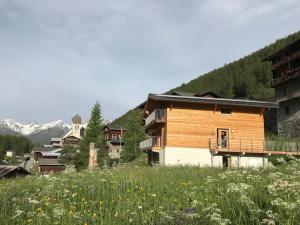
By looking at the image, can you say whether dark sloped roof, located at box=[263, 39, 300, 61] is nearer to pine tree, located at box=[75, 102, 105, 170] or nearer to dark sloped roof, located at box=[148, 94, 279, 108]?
dark sloped roof, located at box=[148, 94, 279, 108]

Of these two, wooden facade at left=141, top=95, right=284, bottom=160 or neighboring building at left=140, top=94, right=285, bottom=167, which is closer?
neighboring building at left=140, top=94, right=285, bottom=167

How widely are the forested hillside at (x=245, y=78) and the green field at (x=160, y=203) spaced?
7774 cm

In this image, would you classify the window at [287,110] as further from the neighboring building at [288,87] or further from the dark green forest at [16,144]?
the dark green forest at [16,144]

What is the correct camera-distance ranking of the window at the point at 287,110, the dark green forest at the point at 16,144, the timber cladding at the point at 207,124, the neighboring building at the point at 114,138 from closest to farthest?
1. the timber cladding at the point at 207,124
2. the window at the point at 287,110
3. the neighboring building at the point at 114,138
4. the dark green forest at the point at 16,144

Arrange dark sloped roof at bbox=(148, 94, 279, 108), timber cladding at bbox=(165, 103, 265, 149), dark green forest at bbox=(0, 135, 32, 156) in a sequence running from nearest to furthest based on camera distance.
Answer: dark sloped roof at bbox=(148, 94, 279, 108) → timber cladding at bbox=(165, 103, 265, 149) → dark green forest at bbox=(0, 135, 32, 156)

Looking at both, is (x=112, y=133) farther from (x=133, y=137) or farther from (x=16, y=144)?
(x=16, y=144)

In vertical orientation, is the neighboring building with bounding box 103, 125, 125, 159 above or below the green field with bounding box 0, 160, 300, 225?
above

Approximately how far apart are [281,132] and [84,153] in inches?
1196

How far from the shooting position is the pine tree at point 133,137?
64.1m

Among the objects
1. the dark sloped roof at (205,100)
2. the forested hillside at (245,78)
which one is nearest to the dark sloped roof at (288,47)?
the dark sloped roof at (205,100)

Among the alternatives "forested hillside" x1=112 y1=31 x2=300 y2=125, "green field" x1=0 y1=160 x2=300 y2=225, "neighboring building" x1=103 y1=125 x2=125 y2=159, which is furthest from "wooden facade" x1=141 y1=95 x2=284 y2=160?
"neighboring building" x1=103 y1=125 x2=125 y2=159

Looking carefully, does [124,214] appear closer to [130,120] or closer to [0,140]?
[130,120]

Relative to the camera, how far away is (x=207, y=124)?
129 feet

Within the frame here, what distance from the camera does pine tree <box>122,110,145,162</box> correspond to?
6406 centimetres
